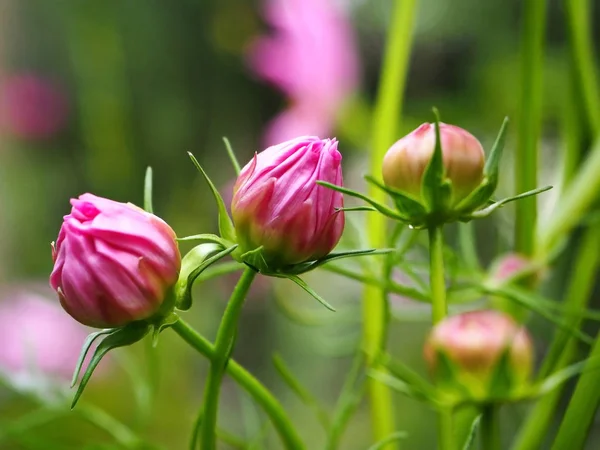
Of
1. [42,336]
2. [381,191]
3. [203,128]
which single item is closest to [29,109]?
[203,128]

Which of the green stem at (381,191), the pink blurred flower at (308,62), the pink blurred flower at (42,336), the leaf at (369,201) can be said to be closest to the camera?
the leaf at (369,201)

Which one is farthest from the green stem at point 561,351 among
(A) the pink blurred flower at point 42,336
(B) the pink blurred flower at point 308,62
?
(A) the pink blurred flower at point 42,336

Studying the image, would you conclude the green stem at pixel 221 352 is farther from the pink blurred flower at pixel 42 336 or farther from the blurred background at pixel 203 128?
the pink blurred flower at pixel 42 336

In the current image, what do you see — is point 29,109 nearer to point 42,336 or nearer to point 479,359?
point 42,336

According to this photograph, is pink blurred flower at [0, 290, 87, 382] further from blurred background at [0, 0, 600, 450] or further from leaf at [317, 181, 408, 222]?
leaf at [317, 181, 408, 222]

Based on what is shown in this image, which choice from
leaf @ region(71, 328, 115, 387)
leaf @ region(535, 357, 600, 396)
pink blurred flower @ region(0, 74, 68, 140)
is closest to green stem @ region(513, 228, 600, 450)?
leaf @ region(535, 357, 600, 396)

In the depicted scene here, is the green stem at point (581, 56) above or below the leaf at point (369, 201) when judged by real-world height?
above

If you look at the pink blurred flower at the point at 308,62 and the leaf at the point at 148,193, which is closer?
the leaf at the point at 148,193
